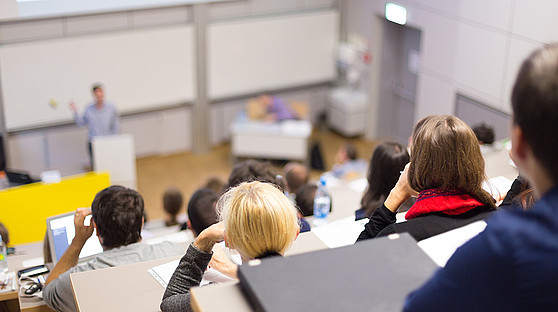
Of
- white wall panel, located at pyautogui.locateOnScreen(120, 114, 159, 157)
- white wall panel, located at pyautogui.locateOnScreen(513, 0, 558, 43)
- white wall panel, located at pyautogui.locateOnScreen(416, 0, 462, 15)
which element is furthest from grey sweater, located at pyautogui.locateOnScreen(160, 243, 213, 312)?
white wall panel, located at pyautogui.locateOnScreen(120, 114, 159, 157)

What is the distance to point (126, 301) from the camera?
224cm

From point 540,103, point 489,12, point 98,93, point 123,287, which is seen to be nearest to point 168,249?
point 123,287

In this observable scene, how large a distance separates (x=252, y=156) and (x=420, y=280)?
25.8ft

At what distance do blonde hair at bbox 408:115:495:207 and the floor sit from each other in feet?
20.1

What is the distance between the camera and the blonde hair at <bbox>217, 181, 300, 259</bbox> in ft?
5.78

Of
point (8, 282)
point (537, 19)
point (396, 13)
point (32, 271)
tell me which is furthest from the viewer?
point (396, 13)

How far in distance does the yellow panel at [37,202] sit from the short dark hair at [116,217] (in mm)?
2835

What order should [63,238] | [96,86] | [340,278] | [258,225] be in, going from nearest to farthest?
1. [340,278]
2. [258,225]
3. [63,238]
4. [96,86]

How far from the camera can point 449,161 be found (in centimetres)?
209

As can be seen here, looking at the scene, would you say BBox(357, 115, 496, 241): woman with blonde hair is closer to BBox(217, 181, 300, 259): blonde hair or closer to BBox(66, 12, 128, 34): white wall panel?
BBox(217, 181, 300, 259): blonde hair

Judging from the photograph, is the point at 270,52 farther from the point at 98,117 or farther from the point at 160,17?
the point at 98,117

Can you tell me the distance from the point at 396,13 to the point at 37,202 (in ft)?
17.6

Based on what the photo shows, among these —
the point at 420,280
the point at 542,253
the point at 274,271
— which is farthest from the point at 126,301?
the point at 542,253

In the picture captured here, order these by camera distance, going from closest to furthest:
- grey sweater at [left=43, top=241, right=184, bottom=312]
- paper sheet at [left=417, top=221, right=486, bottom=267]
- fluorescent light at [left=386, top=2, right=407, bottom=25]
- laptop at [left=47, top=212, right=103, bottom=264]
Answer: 1. paper sheet at [left=417, top=221, right=486, bottom=267]
2. grey sweater at [left=43, top=241, right=184, bottom=312]
3. laptop at [left=47, top=212, right=103, bottom=264]
4. fluorescent light at [left=386, top=2, right=407, bottom=25]
